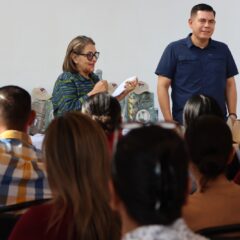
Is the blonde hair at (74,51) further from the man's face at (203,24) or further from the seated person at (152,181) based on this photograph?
the seated person at (152,181)

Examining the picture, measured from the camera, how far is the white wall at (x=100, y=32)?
17.8 feet

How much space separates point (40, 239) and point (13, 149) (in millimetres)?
670

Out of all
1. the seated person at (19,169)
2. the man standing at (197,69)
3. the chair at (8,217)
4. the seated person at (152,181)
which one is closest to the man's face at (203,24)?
the man standing at (197,69)

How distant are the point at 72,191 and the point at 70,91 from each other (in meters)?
1.86

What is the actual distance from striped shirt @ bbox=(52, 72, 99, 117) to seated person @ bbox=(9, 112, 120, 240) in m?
1.73

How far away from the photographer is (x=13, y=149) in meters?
2.05

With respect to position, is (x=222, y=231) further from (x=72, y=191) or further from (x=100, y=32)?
(x=100, y=32)

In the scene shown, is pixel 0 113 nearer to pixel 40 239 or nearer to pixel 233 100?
pixel 40 239

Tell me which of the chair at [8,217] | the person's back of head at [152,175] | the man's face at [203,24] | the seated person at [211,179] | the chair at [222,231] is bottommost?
the chair at [8,217]

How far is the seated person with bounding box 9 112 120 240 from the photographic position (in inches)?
56.8

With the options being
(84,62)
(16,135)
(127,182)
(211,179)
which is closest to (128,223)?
(127,182)

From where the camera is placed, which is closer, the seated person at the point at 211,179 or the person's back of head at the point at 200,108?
the seated person at the point at 211,179

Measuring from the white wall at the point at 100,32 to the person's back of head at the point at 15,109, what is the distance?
123 inches

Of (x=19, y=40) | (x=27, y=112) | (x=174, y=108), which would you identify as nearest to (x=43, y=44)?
(x=19, y=40)
